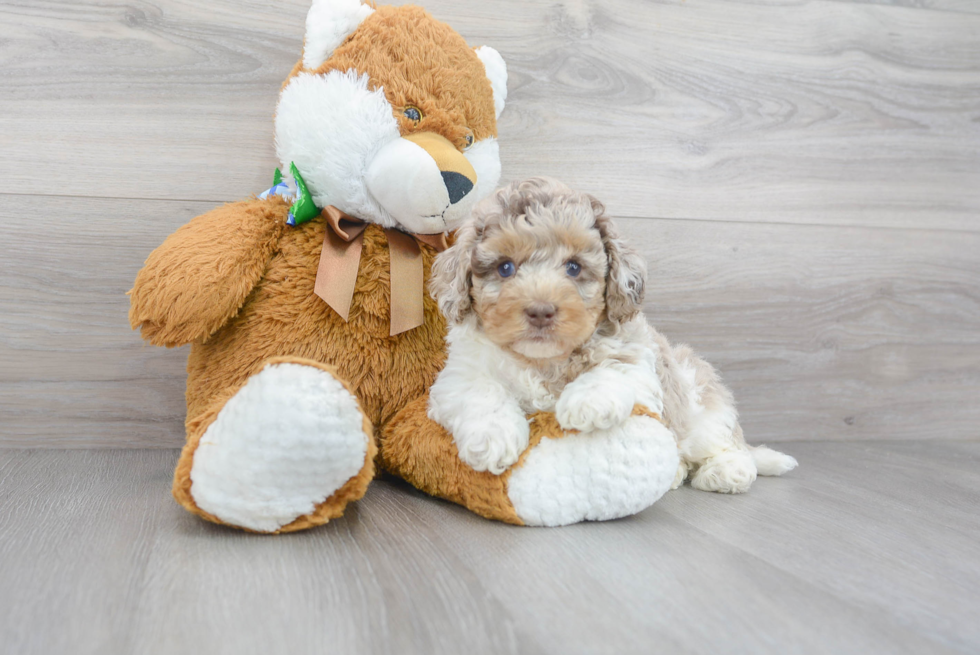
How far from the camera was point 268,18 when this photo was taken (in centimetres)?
153

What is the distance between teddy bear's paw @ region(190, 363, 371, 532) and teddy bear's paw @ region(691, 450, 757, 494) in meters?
0.71

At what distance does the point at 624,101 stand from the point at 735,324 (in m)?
0.64

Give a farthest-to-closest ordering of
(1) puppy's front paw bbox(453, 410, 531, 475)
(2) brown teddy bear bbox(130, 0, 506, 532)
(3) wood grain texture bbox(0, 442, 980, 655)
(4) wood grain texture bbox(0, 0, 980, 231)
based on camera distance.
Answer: (4) wood grain texture bbox(0, 0, 980, 231), (2) brown teddy bear bbox(130, 0, 506, 532), (1) puppy's front paw bbox(453, 410, 531, 475), (3) wood grain texture bbox(0, 442, 980, 655)

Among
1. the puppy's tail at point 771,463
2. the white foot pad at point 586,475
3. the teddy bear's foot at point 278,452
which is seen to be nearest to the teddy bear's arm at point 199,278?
the teddy bear's foot at point 278,452

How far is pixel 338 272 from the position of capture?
125 centimetres

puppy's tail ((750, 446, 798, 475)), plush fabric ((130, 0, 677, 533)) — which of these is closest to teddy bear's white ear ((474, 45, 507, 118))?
plush fabric ((130, 0, 677, 533))

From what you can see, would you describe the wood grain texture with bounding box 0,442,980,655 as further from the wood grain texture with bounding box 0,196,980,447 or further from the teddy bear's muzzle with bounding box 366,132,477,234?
the teddy bear's muzzle with bounding box 366,132,477,234

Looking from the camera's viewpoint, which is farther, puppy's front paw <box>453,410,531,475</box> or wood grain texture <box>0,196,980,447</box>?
wood grain texture <box>0,196,980,447</box>

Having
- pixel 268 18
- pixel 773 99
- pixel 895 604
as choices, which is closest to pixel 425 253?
pixel 268 18

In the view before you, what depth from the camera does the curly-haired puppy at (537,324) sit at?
42.1 inches

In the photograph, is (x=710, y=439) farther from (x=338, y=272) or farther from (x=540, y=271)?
(x=338, y=272)

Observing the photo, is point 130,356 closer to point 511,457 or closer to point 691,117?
point 511,457

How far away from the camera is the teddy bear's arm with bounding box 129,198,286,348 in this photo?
114cm

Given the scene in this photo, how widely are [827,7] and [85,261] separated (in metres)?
1.89
